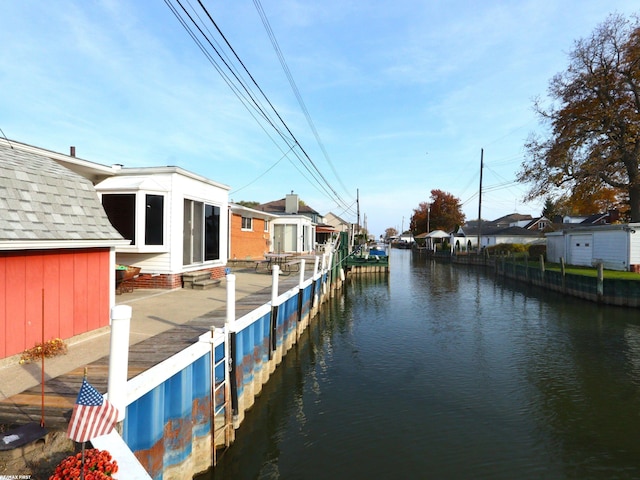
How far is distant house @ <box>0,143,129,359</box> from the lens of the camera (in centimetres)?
546

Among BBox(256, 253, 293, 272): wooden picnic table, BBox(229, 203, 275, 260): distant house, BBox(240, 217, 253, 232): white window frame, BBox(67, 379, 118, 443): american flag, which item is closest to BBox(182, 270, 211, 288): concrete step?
BBox(256, 253, 293, 272): wooden picnic table

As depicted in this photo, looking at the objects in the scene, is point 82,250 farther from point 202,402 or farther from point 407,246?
point 407,246

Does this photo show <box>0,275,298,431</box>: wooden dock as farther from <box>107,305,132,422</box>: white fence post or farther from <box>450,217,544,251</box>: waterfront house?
<box>450,217,544,251</box>: waterfront house

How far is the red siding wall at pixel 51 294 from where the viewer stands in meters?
5.45

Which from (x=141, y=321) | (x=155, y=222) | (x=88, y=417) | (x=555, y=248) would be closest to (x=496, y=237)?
(x=555, y=248)

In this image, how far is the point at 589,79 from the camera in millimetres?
28328

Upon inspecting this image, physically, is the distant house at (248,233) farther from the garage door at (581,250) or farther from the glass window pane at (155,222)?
the garage door at (581,250)

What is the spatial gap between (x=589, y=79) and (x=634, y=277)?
49.6ft

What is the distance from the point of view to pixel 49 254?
20.3ft

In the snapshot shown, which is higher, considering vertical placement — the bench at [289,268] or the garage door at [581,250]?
the garage door at [581,250]

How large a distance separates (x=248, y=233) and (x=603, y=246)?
24181mm

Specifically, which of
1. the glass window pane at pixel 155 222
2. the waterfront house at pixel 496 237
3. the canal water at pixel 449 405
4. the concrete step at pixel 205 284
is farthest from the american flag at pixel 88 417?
the waterfront house at pixel 496 237

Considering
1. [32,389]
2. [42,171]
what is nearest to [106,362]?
[32,389]

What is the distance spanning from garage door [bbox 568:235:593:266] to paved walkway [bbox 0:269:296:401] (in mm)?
24474
